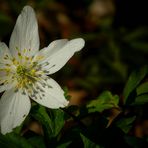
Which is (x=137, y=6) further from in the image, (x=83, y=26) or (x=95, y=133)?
(x=95, y=133)

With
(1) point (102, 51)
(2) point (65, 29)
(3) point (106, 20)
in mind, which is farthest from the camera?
(2) point (65, 29)

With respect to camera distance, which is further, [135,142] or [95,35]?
[95,35]

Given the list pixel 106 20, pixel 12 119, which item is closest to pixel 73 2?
pixel 106 20

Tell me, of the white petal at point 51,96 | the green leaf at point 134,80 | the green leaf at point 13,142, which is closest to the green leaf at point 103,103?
the green leaf at point 134,80

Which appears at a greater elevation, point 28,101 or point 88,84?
point 28,101

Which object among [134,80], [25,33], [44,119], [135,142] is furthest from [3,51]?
[135,142]

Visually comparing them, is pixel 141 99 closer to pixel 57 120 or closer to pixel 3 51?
pixel 57 120
